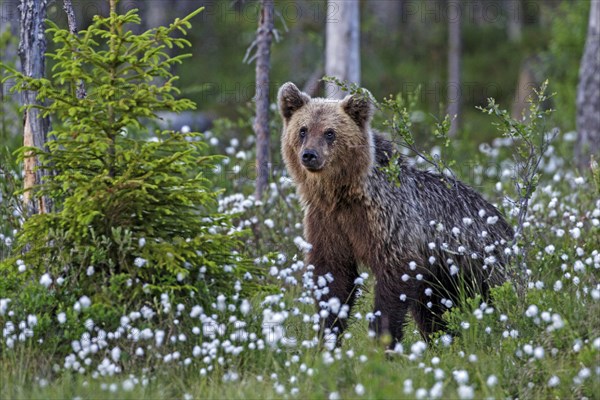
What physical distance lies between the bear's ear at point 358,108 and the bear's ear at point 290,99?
36 centimetres

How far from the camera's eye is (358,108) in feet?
23.1

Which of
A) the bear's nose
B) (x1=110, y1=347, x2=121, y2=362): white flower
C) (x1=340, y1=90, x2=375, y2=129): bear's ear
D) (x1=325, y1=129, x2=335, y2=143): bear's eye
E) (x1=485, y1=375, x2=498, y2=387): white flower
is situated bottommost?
(x1=485, y1=375, x2=498, y2=387): white flower

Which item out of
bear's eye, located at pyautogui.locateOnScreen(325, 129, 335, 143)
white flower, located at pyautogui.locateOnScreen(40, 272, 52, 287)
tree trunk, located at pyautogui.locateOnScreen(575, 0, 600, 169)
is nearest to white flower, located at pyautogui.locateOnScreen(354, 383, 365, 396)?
white flower, located at pyautogui.locateOnScreen(40, 272, 52, 287)

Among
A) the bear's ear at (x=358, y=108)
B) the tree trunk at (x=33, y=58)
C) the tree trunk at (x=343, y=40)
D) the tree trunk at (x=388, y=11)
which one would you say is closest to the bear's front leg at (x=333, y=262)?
the bear's ear at (x=358, y=108)

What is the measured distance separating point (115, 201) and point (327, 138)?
1.94 meters

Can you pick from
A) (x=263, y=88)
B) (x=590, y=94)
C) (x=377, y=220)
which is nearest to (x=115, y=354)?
(x=377, y=220)

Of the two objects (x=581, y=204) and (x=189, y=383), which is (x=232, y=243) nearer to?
(x=189, y=383)

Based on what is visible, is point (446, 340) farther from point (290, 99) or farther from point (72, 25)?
point (72, 25)

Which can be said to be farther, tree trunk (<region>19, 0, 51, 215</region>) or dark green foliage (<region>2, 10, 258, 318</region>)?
tree trunk (<region>19, 0, 51, 215</region>)

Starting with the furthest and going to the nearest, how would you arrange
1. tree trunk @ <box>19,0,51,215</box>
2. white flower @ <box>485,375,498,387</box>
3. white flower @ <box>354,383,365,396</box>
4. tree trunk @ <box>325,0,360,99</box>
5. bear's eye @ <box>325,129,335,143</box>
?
tree trunk @ <box>325,0,360,99</box> → bear's eye @ <box>325,129,335,143</box> → tree trunk @ <box>19,0,51,215</box> → white flower @ <box>485,375,498,387</box> → white flower @ <box>354,383,365,396</box>

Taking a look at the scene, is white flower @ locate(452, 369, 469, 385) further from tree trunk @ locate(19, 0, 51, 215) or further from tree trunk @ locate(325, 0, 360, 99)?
tree trunk @ locate(325, 0, 360, 99)

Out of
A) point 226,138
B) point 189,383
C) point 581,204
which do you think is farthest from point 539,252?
point 226,138

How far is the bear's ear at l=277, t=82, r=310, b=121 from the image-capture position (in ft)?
23.5

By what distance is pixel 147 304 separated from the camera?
18.7 feet
